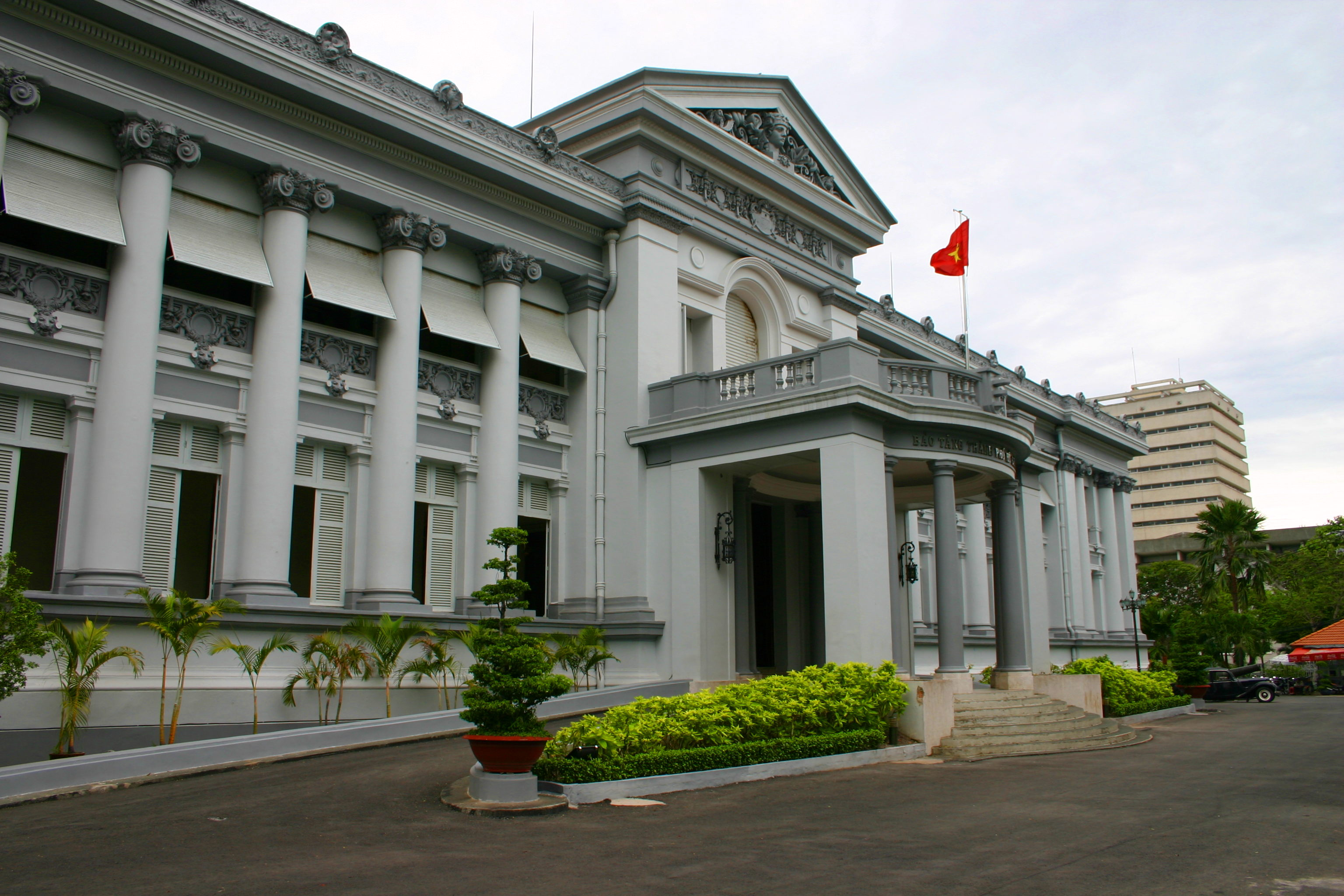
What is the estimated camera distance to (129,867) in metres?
7.73

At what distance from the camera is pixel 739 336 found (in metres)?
25.6

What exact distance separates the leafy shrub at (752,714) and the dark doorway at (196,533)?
22.8ft

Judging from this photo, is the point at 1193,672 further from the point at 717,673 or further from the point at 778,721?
the point at 778,721

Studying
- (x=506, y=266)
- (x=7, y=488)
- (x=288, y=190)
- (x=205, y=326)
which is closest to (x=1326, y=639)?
(x=506, y=266)

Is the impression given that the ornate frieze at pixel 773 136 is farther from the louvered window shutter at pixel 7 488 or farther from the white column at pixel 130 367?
the louvered window shutter at pixel 7 488

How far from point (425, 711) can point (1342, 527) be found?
227ft

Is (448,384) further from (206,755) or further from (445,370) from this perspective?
(206,755)

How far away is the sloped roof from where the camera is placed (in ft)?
143

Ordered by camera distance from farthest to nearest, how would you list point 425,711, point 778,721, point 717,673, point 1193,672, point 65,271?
point 1193,672 → point 717,673 → point 425,711 → point 65,271 → point 778,721

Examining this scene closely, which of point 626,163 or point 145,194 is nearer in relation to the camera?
point 145,194

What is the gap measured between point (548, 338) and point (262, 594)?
880 centimetres

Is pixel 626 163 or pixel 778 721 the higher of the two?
pixel 626 163

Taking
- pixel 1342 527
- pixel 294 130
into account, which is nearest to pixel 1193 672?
pixel 294 130

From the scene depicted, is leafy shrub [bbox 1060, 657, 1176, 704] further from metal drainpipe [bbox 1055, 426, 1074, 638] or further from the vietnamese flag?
metal drainpipe [bbox 1055, 426, 1074, 638]
